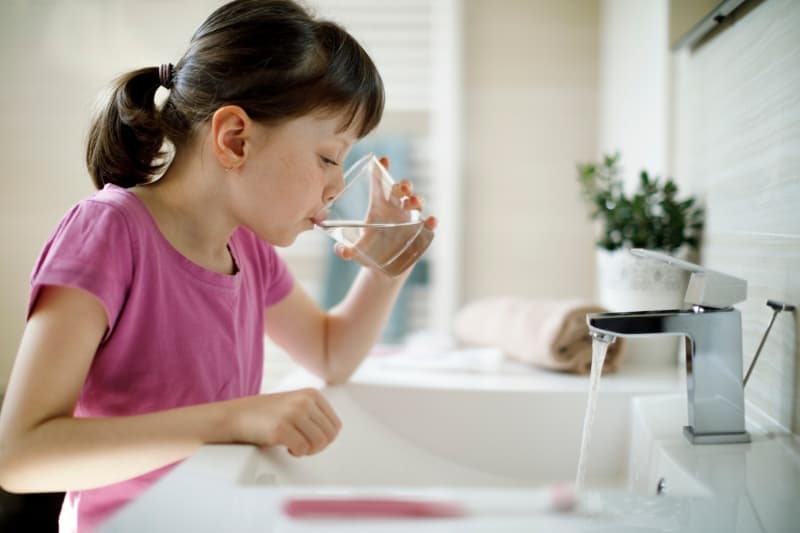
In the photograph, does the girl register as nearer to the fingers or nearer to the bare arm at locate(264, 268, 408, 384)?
the fingers

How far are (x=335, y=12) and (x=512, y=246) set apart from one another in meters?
0.82

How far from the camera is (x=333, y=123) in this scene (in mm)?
815

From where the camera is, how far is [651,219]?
1.14 meters

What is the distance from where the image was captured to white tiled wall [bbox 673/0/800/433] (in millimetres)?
755

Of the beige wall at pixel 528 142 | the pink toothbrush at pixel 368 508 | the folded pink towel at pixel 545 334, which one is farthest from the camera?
the beige wall at pixel 528 142

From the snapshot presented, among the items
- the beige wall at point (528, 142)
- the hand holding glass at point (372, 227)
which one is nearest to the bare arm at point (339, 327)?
the hand holding glass at point (372, 227)

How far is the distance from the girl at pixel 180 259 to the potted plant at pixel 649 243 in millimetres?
395

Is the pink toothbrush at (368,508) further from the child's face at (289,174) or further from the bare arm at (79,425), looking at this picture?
the child's face at (289,174)

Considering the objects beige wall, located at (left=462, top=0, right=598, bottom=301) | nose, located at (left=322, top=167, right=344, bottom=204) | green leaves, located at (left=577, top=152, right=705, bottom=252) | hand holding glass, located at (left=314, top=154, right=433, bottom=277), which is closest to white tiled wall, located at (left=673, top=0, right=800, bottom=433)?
green leaves, located at (left=577, top=152, right=705, bottom=252)

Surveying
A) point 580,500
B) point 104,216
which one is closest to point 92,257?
point 104,216

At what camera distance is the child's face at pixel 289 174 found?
2.64 feet

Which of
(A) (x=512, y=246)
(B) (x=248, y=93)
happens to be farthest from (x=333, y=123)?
(A) (x=512, y=246)

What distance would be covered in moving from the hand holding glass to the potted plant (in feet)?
1.24

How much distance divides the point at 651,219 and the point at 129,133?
793 millimetres
